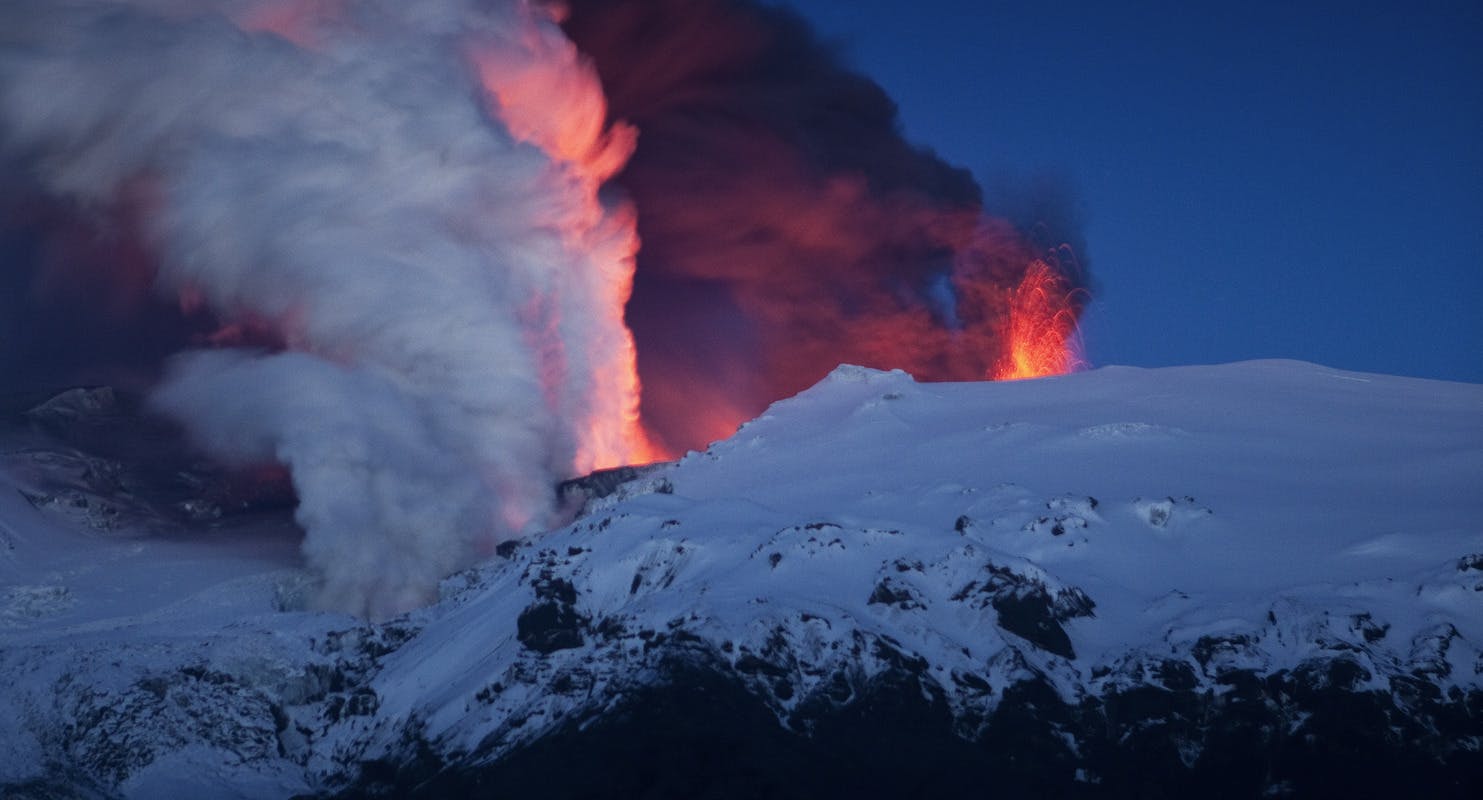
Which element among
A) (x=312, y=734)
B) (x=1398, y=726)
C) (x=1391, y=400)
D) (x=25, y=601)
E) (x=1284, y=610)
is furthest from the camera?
(x=1391, y=400)

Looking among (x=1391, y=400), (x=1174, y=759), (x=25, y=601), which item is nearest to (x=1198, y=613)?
(x=1174, y=759)

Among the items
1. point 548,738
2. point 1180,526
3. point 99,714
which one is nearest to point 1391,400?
point 1180,526

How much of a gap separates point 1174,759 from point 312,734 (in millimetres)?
75861

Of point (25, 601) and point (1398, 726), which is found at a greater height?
point (1398, 726)

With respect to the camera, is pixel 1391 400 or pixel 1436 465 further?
pixel 1391 400

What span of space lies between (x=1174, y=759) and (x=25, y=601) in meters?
108

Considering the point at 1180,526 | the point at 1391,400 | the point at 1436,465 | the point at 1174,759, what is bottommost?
the point at 1174,759

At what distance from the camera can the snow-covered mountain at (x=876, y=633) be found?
110 meters

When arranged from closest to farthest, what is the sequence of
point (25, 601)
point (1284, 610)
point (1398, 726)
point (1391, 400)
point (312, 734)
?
point (1398, 726)
point (1284, 610)
point (312, 734)
point (25, 601)
point (1391, 400)

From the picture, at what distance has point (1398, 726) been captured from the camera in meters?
108

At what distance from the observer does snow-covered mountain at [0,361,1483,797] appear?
110 m

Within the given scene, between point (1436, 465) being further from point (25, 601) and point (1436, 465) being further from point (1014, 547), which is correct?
point (25, 601)

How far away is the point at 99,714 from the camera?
124 meters

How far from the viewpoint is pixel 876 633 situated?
123 meters
